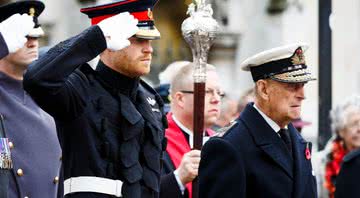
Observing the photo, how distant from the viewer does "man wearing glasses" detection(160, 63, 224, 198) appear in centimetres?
914

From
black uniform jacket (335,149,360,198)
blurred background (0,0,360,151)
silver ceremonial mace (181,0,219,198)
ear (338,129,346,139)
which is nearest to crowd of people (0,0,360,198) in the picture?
silver ceremonial mace (181,0,219,198)

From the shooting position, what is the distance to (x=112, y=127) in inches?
297

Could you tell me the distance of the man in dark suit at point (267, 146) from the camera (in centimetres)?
793

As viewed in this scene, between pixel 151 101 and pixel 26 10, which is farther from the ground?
pixel 26 10

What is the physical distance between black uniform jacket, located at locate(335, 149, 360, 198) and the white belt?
103 inches

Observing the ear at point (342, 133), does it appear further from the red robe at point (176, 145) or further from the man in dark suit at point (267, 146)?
the man in dark suit at point (267, 146)

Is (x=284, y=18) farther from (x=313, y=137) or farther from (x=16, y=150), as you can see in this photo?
(x=16, y=150)

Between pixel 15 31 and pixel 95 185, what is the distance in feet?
3.01

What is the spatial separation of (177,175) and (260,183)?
1206mm

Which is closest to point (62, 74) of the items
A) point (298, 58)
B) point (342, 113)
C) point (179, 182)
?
point (298, 58)

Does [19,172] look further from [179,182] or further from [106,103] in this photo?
[179,182]

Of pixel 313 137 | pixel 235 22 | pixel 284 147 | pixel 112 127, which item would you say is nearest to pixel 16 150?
pixel 112 127

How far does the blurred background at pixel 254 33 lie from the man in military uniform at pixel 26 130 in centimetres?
1363

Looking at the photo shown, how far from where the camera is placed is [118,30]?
24.2ft
